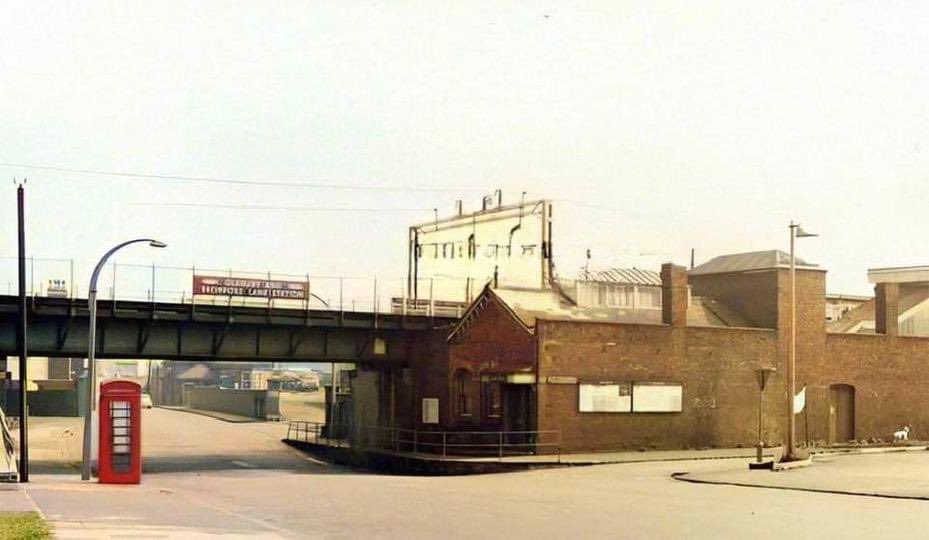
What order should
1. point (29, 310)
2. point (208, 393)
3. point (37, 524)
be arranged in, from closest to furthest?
point (37, 524) → point (29, 310) → point (208, 393)

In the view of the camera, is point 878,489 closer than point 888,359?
Yes

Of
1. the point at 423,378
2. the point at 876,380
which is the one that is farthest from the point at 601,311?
the point at 876,380

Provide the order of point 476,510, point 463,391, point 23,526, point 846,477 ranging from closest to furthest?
point 23,526
point 476,510
point 846,477
point 463,391

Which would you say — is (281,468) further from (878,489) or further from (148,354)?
(878,489)

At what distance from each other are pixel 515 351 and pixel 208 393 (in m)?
84.4

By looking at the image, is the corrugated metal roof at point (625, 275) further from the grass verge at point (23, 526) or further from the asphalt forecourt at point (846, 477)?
the grass verge at point (23, 526)

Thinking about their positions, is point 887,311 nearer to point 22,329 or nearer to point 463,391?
point 463,391

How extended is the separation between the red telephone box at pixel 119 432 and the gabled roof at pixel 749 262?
3092 centimetres

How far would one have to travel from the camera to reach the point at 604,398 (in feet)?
142

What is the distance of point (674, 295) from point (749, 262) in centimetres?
1153

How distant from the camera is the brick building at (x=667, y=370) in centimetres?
4256

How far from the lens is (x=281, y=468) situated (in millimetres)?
44625

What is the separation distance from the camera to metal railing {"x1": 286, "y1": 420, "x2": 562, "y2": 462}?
41344mm

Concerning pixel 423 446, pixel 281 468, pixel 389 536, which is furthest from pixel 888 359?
pixel 389 536
